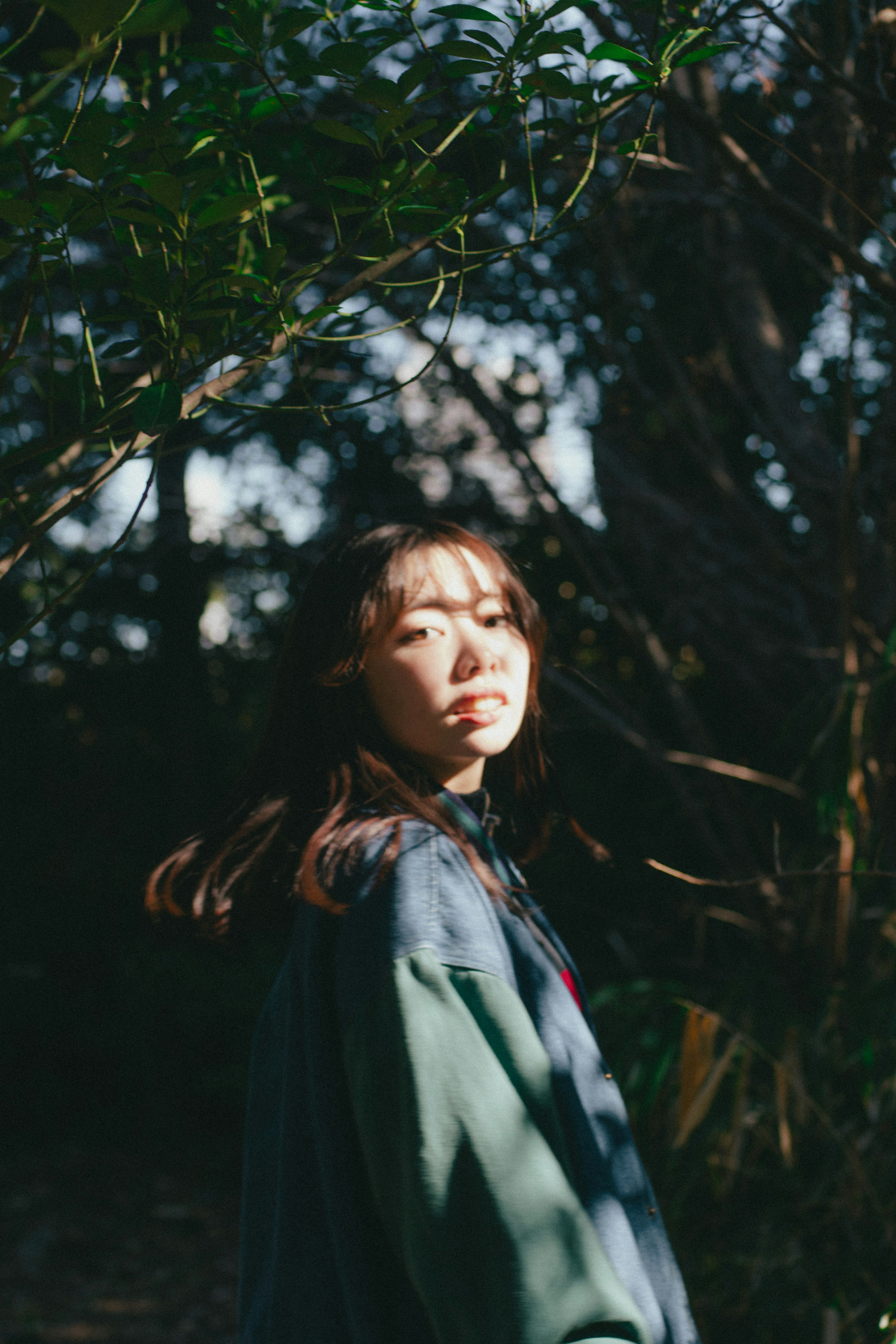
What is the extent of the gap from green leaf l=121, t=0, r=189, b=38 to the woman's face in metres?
0.62

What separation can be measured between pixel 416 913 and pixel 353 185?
A: 71 centimetres

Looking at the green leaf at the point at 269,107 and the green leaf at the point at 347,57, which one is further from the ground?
the green leaf at the point at 269,107

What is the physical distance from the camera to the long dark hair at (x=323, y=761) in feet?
3.62

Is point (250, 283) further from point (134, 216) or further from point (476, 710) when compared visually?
point (476, 710)

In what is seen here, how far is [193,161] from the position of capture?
1.24 metres

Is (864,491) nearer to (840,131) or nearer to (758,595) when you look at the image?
(758,595)

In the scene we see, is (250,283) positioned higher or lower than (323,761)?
higher

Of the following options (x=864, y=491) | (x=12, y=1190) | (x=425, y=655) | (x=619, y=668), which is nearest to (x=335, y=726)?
(x=425, y=655)

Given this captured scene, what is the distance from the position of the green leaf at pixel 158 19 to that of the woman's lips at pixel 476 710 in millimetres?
695

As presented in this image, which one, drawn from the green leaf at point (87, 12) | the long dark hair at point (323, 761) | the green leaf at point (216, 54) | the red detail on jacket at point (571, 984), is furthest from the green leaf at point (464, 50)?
the red detail on jacket at point (571, 984)

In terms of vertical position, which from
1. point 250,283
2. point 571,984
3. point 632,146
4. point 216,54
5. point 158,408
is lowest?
point 571,984

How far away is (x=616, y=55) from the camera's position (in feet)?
3.21

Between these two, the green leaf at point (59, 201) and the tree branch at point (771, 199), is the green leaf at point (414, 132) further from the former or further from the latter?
the tree branch at point (771, 199)

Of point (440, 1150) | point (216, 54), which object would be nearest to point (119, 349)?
point (216, 54)
